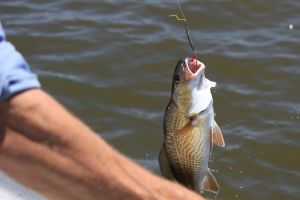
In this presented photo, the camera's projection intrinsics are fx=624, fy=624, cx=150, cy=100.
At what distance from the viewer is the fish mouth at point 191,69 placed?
319 centimetres

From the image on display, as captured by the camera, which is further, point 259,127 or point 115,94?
point 115,94

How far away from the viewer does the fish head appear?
316 cm

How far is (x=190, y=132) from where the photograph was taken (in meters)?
3.13

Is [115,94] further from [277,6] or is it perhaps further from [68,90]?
[277,6]

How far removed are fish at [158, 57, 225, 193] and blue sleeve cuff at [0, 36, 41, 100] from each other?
149 centimetres

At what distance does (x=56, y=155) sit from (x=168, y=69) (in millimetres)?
4713

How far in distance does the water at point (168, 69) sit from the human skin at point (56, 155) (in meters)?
3.30

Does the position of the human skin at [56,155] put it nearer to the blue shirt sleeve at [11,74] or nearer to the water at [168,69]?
the blue shirt sleeve at [11,74]

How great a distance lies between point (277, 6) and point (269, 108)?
80.6 inches

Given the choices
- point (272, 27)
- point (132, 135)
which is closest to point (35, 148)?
point (132, 135)

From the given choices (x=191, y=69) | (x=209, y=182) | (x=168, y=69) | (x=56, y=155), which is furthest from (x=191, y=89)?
(x=168, y=69)

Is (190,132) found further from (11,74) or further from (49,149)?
(11,74)

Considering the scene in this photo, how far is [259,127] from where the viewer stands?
5715 millimetres

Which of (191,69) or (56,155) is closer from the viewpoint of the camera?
(56,155)
